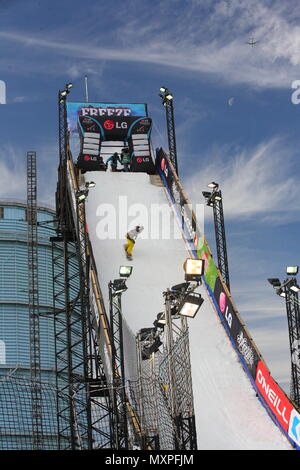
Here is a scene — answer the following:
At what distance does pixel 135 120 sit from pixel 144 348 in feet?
65.1

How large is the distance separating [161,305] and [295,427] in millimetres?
7130

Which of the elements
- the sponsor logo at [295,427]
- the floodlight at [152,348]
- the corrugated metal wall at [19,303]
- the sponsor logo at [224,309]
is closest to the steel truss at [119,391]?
the floodlight at [152,348]

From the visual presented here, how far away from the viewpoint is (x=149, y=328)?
55.5ft

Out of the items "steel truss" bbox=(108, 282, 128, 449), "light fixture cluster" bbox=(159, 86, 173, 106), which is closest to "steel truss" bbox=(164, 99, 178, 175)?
"light fixture cluster" bbox=(159, 86, 173, 106)

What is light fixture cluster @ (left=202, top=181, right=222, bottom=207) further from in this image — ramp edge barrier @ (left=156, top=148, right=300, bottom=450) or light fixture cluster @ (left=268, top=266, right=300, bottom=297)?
light fixture cluster @ (left=268, top=266, right=300, bottom=297)

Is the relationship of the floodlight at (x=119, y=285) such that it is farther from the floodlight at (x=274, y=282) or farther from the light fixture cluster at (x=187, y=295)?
the floodlight at (x=274, y=282)

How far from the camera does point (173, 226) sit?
91.8ft

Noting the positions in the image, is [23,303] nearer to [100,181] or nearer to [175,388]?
[100,181]

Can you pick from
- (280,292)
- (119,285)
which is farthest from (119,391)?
(280,292)

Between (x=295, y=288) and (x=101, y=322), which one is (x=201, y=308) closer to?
(x=101, y=322)

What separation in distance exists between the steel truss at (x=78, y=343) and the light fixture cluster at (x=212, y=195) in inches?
188

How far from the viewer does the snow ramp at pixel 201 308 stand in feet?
55.9

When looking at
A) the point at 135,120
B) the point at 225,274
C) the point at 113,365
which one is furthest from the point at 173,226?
the point at 113,365

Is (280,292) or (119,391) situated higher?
(280,292)
